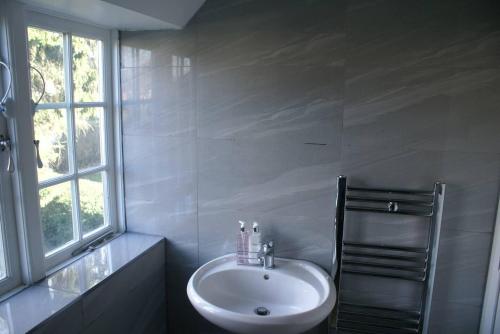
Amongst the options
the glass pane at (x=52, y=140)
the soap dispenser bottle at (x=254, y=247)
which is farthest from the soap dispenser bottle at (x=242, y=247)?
the glass pane at (x=52, y=140)

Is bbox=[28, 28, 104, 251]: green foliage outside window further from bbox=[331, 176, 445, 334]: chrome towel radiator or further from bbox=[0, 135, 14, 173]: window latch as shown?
bbox=[331, 176, 445, 334]: chrome towel radiator

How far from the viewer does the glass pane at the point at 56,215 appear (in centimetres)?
159

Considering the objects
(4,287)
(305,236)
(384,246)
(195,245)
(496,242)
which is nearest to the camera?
(4,287)

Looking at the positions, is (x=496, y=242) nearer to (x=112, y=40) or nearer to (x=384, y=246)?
(x=384, y=246)

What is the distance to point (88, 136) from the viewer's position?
1834mm

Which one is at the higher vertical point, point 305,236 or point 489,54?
point 489,54

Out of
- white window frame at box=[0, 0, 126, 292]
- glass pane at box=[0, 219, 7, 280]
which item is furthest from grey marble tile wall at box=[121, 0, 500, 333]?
glass pane at box=[0, 219, 7, 280]

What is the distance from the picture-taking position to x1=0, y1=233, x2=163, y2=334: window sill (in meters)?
1.27

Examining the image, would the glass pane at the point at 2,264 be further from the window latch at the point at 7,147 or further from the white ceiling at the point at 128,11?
the white ceiling at the point at 128,11

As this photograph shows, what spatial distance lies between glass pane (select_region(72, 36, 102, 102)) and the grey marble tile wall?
132 mm

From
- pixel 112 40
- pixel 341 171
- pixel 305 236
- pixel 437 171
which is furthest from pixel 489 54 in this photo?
pixel 112 40

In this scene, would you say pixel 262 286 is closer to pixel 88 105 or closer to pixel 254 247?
pixel 254 247

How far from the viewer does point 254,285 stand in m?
1.78

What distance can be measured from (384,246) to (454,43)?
91 cm
